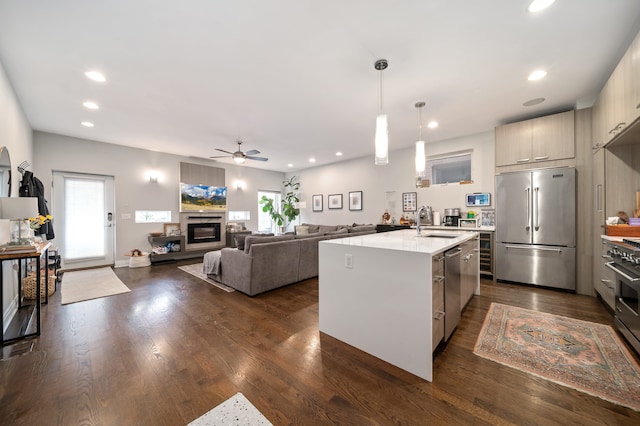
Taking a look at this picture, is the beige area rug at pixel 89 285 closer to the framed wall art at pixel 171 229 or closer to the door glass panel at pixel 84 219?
the door glass panel at pixel 84 219

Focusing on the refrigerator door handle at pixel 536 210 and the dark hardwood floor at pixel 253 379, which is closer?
the dark hardwood floor at pixel 253 379

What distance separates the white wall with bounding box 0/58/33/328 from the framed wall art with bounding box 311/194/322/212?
646 cm

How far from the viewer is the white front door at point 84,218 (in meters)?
5.02

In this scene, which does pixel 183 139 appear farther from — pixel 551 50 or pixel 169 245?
pixel 551 50

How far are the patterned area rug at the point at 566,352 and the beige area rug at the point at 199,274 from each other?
344 cm

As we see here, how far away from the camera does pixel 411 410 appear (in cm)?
146

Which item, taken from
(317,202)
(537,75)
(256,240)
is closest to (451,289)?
(256,240)

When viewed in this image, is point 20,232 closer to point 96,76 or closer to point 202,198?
point 96,76

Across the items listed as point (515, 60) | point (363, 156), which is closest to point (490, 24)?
point (515, 60)

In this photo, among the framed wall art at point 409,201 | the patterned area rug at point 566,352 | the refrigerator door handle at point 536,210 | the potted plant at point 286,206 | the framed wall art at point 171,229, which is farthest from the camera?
the potted plant at point 286,206

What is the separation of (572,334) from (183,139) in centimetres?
677

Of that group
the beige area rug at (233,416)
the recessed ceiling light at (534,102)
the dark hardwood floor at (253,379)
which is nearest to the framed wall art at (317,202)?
the dark hardwood floor at (253,379)

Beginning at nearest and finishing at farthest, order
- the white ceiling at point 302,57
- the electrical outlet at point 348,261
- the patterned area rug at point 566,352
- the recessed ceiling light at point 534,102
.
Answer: the patterned area rug at point 566,352 → the white ceiling at point 302,57 → the electrical outlet at point 348,261 → the recessed ceiling light at point 534,102

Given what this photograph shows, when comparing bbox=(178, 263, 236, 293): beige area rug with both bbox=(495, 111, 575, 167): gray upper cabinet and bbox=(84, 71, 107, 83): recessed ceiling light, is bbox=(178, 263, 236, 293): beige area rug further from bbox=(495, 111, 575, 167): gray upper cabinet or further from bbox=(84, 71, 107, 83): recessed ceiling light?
bbox=(495, 111, 575, 167): gray upper cabinet
